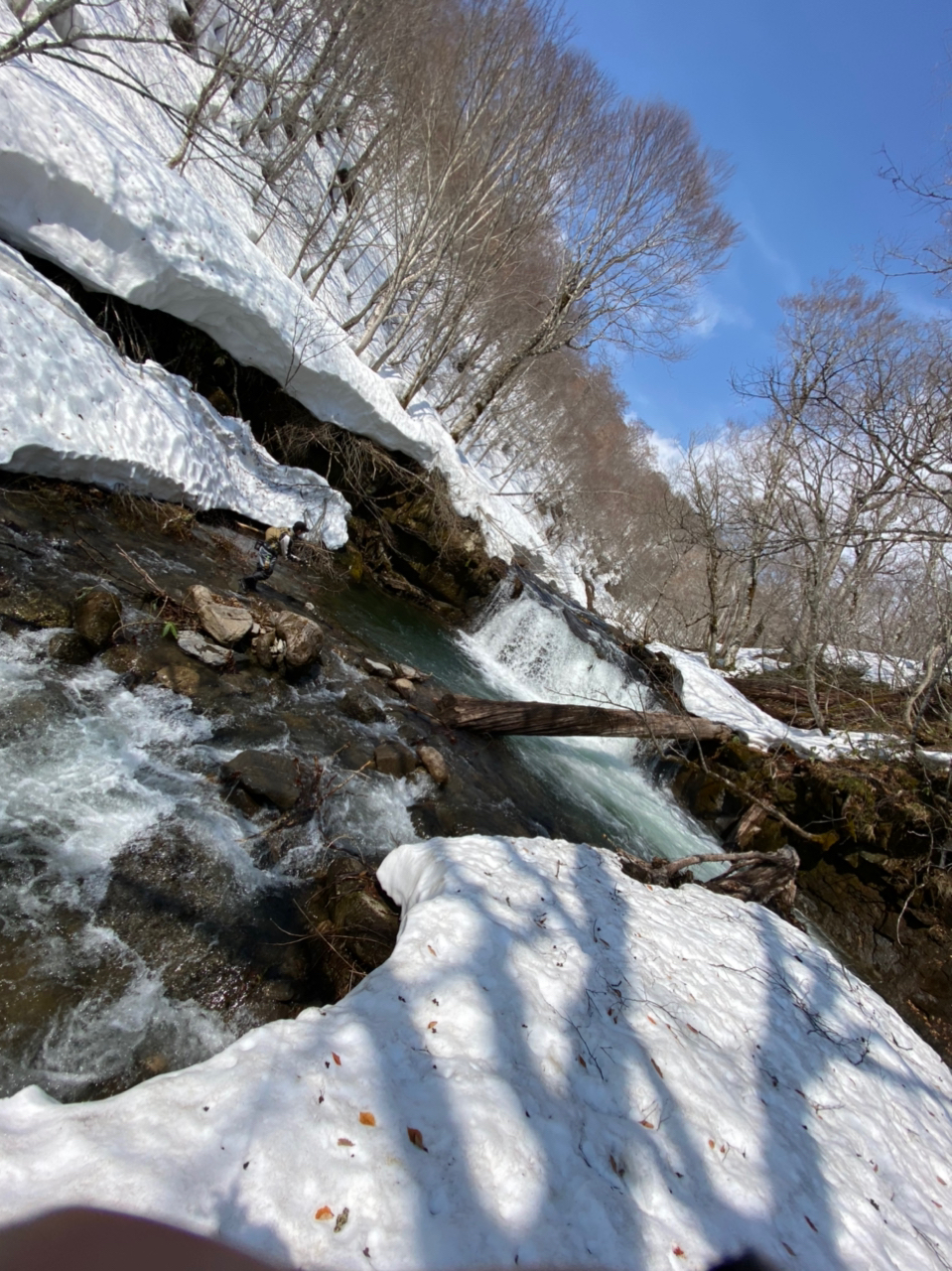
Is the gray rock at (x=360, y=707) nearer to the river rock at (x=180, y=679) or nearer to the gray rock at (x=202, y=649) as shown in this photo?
the gray rock at (x=202, y=649)

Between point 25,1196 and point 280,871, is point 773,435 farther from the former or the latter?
point 25,1196

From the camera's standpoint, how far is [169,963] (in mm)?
2631

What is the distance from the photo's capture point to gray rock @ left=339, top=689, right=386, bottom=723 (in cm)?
536

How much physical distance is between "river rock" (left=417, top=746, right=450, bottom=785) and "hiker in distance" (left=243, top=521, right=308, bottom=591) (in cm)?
286

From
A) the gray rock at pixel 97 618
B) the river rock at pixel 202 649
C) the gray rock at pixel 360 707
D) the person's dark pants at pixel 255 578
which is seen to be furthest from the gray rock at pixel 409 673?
the gray rock at pixel 97 618

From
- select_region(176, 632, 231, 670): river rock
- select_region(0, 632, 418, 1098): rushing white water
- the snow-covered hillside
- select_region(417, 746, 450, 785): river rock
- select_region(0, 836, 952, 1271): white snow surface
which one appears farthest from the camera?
the snow-covered hillside

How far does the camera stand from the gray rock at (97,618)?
13.2 ft

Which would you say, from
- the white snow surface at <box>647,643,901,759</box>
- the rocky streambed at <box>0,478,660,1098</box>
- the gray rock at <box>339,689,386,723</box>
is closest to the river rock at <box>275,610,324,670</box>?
the rocky streambed at <box>0,478,660,1098</box>

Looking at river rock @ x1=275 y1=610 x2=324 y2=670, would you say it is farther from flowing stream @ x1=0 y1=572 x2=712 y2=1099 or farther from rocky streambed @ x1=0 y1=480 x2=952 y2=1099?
flowing stream @ x1=0 y1=572 x2=712 y2=1099

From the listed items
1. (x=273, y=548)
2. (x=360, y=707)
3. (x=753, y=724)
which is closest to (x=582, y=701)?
(x=753, y=724)

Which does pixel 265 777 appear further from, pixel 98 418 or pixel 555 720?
pixel 98 418

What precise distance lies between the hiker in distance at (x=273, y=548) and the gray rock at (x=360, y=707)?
1914 millimetres

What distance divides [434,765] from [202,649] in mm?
2318

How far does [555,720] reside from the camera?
7098 millimetres
